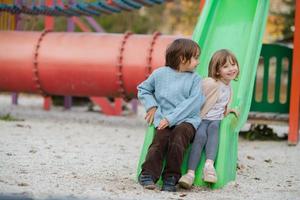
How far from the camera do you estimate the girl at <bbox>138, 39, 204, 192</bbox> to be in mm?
4941

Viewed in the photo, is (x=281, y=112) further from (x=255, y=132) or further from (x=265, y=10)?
(x=265, y=10)

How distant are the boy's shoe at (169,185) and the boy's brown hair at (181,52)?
880 millimetres

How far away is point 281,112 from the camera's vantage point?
8.52 meters

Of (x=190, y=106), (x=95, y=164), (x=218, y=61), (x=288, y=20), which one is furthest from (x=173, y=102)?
(x=288, y=20)

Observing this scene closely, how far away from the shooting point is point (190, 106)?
200 inches

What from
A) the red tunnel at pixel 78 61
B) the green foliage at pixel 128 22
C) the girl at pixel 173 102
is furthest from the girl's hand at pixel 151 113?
the green foliage at pixel 128 22

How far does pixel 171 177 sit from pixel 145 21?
15.1 m

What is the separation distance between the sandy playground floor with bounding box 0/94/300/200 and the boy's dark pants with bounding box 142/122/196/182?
0.17 meters

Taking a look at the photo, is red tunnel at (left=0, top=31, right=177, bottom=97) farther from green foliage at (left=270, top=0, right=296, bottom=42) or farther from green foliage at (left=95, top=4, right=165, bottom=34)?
green foliage at (left=270, top=0, right=296, bottom=42)

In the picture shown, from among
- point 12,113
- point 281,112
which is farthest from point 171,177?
point 12,113

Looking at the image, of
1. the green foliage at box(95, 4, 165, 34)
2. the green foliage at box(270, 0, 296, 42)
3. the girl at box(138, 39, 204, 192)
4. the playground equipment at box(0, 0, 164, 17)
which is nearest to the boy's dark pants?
the girl at box(138, 39, 204, 192)

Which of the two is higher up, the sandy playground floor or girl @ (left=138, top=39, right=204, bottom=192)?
girl @ (left=138, top=39, right=204, bottom=192)

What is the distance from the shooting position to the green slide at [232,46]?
16.9 feet

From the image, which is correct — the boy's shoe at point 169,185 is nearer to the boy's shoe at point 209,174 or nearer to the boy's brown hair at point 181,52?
the boy's shoe at point 209,174
